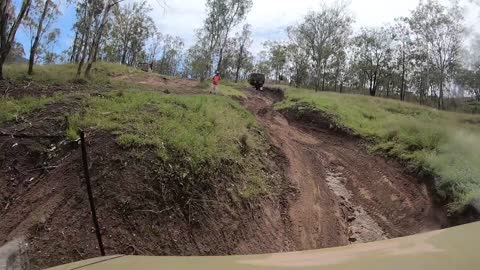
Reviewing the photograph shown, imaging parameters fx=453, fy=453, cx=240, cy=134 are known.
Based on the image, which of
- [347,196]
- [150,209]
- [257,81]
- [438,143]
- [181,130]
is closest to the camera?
[150,209]

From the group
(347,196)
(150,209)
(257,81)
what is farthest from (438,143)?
(257,81)

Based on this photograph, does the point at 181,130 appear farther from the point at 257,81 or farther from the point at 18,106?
the point at 257,81

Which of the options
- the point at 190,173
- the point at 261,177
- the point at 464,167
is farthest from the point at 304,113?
the point at 190,173

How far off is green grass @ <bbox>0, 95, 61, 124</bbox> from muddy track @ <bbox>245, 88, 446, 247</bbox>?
23.2 feet

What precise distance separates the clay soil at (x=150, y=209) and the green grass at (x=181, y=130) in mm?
359

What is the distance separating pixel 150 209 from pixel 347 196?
25.1 ft

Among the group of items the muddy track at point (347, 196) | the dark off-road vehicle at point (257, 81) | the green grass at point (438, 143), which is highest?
the dark off-road vehicle at point (257, 81)

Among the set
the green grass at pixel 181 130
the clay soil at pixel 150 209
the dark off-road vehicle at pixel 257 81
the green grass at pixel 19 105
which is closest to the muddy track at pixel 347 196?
the clay soil at pixel 150 209

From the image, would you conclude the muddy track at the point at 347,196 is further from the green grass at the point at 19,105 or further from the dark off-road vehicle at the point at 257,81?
the dark off-road vehicle at the point at 257,81

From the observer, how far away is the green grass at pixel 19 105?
11.0 m

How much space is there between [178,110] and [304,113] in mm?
10756

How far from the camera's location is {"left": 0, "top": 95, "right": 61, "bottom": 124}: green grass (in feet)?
35.9

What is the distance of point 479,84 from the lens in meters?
49.0

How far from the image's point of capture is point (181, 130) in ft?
37.1
